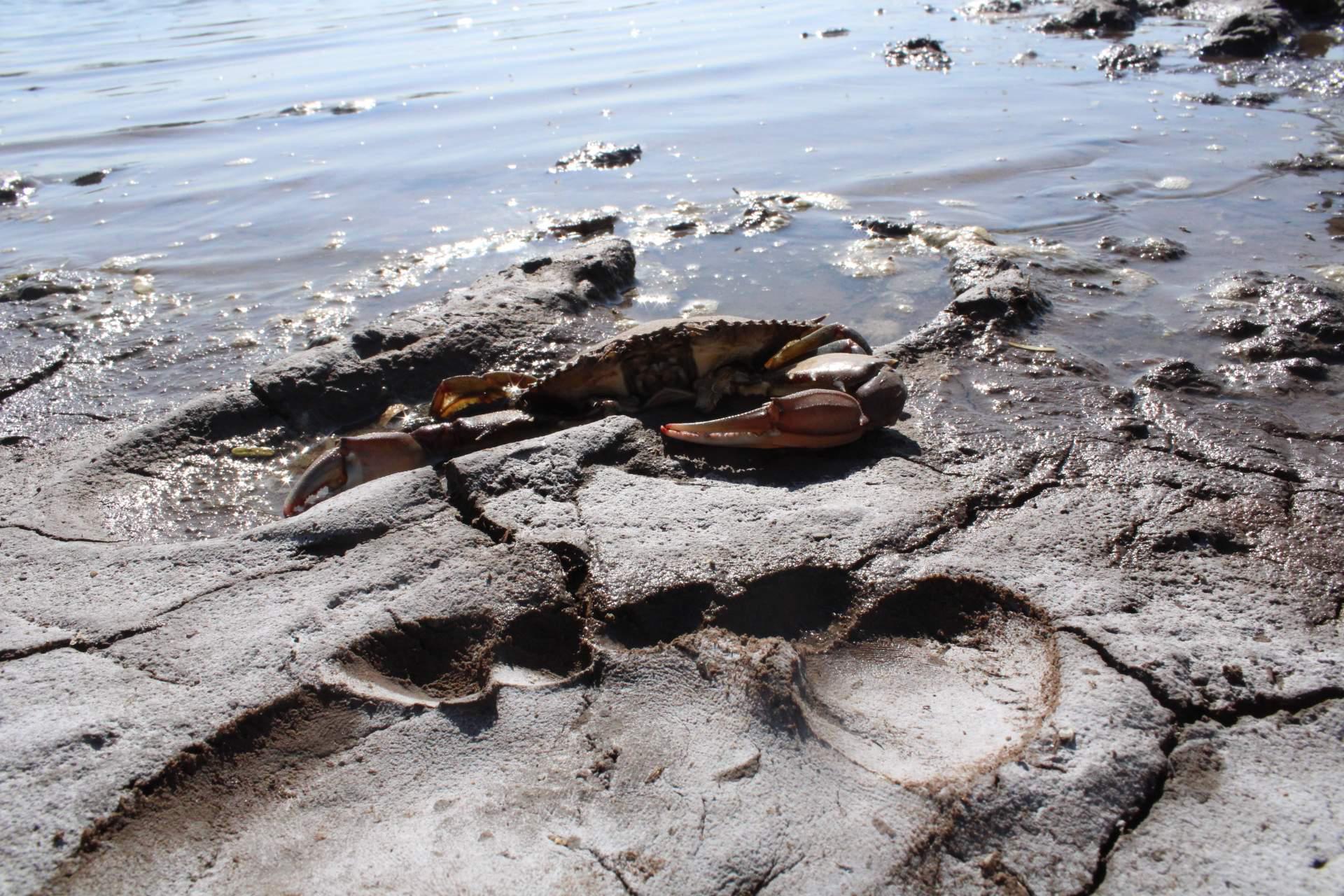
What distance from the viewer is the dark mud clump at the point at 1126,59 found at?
42.1 feet

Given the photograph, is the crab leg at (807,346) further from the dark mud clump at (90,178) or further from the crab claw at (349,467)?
the dark mud clump at (90,178)

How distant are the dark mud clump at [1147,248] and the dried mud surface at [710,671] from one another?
2.84 m

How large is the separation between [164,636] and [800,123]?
976 centimetres

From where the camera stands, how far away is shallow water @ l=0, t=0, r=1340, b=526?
6371mm

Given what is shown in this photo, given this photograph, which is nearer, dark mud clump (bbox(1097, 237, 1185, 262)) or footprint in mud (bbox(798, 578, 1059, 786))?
footprint in mud (bbox(798, 578, 1059, 786))

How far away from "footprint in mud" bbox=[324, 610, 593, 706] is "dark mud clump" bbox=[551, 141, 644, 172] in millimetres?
7705

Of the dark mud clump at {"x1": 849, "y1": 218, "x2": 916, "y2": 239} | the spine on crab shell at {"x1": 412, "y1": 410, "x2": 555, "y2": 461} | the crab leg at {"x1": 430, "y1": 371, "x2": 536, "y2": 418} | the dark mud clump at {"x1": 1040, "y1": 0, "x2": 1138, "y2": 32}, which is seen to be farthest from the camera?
the dark mud clump at {"x1": 1040, "y1": 0, "x2": 1138, "y2": 32}

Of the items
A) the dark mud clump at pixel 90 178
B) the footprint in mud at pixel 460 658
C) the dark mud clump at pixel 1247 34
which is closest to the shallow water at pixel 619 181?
the dark mud clump at pixel 90 178

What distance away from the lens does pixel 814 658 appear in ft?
9.48

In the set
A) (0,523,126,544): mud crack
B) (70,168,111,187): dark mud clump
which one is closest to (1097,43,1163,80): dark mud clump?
(70,168,111,187): dark mud clump

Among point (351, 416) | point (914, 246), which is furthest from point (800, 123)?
point (351, 416)

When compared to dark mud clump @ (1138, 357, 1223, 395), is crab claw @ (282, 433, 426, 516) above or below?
above

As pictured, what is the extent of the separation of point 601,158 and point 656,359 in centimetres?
605

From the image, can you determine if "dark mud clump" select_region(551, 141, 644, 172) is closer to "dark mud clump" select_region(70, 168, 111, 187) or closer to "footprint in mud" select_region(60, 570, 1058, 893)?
"dark mud clump" select_region(70, 168, 111, 187)
